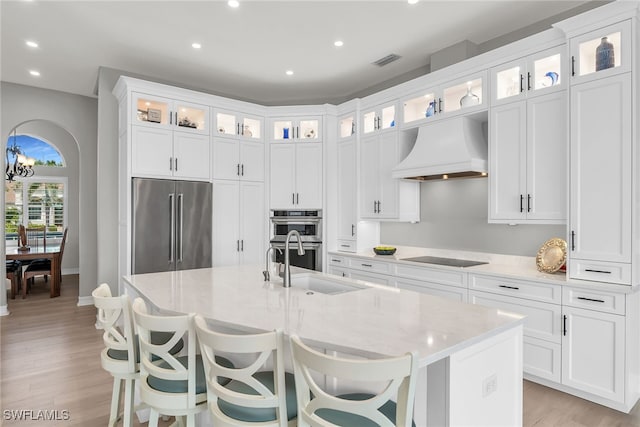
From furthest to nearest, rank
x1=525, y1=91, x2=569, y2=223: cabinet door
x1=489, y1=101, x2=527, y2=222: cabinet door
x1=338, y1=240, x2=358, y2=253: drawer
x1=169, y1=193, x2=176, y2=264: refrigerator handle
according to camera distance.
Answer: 1. x1=338, y1=240, x2=358, y2=253: drawer
2. x1=169, y1=193, x2=176, y2=264: refrigerator handle
3. x1=489, y1=101, x2=527, y2=222: cabinet door
4. x1=525, y1=91, x2=569, y2=223: cabinet door

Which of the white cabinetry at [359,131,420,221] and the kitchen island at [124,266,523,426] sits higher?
the white cabinetry at [359,131,420,221]

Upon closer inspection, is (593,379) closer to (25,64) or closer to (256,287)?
(256,287)

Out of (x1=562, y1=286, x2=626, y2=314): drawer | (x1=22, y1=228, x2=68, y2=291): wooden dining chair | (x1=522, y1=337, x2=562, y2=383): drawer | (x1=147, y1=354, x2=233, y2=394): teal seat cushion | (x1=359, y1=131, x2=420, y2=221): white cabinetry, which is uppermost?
(x1=359, y1=131, x2=420, y2=221): white cabinetry

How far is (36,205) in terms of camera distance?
8.35 meters

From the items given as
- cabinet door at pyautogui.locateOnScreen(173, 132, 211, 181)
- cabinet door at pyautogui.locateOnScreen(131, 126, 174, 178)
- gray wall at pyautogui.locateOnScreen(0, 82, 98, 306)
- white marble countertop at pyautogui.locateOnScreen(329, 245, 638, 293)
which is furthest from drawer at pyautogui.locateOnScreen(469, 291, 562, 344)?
gray wall at pyautogui.locateOnScreen(0, 82, 98, 306)

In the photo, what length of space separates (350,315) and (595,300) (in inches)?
79.7

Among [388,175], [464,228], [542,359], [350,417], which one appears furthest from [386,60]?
[350,417]

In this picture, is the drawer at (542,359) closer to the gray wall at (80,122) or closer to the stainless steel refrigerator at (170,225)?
the stainless steel refrigerator at (170,225)

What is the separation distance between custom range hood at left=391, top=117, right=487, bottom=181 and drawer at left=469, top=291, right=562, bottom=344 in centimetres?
123

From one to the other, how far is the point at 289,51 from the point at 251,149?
1.47 meters

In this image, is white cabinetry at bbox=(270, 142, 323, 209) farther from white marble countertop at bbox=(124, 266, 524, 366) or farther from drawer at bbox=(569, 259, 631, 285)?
drawer at bbox=(569, 259, 631, 285)

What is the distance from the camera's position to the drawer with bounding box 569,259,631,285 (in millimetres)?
2586

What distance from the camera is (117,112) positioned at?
484cm

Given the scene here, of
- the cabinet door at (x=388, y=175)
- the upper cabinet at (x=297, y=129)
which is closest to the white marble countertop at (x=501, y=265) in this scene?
the cabinet door at (x=388, y=175)
